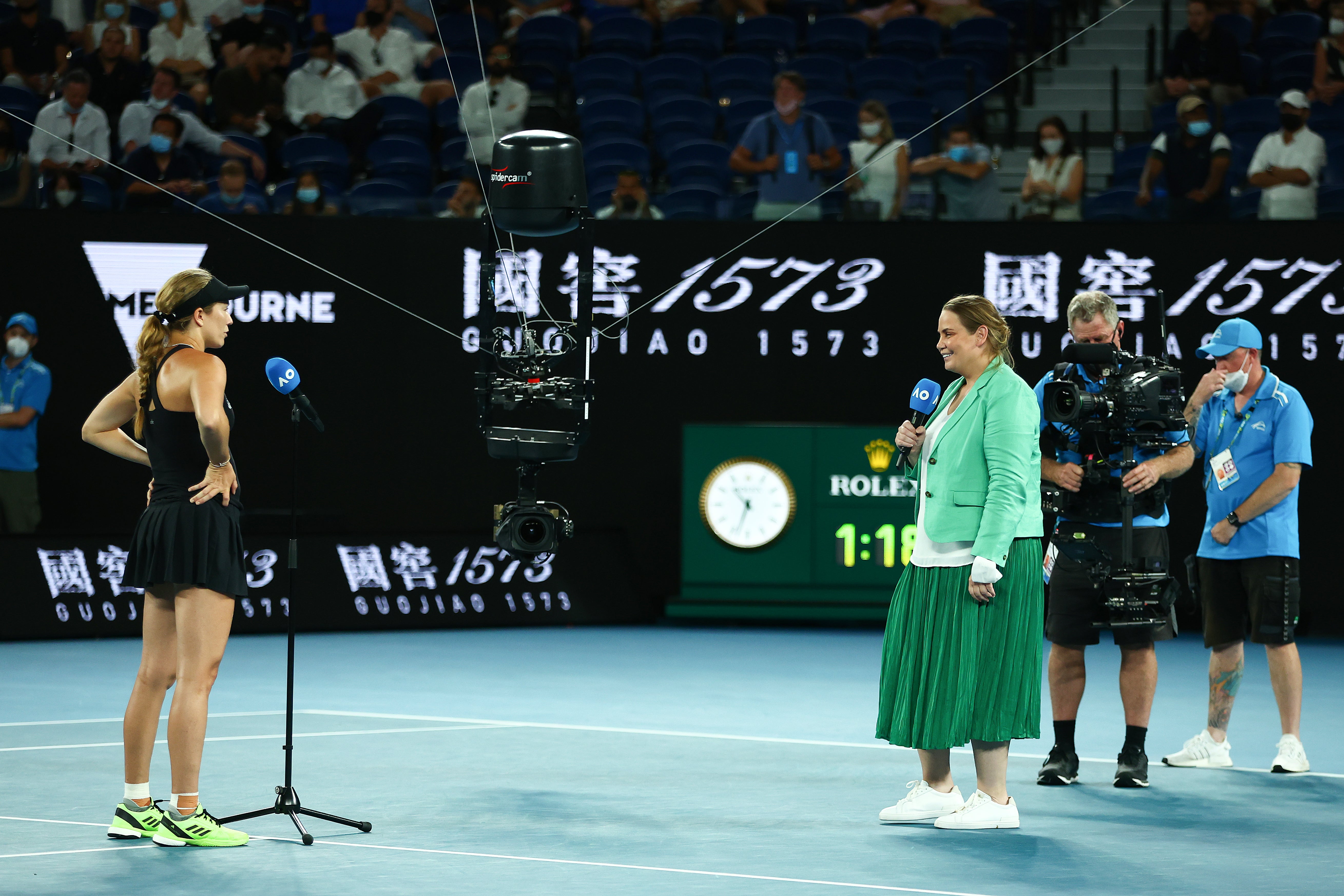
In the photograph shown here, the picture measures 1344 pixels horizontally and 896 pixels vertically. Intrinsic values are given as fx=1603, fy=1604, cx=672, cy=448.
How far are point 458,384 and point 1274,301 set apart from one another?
20.7 ft

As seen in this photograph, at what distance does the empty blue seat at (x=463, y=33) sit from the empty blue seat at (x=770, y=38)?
2.39 m

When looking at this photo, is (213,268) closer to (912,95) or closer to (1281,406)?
(912,95)

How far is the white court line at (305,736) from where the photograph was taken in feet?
23.6

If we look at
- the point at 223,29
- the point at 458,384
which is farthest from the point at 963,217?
the point at 223,29

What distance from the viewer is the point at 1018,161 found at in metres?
12.7

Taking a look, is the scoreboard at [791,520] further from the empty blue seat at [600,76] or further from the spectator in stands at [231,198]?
the empty blue seat at [600,76]

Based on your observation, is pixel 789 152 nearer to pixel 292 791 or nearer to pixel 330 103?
pixel 330 103

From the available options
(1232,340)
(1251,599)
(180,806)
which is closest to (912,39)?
(1232,340)

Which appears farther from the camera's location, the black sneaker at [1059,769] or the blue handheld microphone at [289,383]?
the black sneaker at [1059,769]

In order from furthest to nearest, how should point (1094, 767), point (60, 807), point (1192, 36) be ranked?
1. point (1192, 36)
2. point (1094, 767)
3. point (60, 807)

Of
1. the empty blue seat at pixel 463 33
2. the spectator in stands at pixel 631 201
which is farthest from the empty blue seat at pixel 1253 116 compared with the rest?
the empty blue seat at pixel 463 33

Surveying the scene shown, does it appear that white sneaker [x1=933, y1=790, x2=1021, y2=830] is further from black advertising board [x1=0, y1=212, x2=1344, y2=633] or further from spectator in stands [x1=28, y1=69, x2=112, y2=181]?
spectator in stands [x1=28, y1=69, x2=112, y2=181]

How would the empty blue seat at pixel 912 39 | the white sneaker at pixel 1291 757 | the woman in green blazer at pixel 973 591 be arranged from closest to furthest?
the woman in green blazer at pixel 973 591 < the white sneaker at pixel 1291 757 < the empty blue seat at pixel 912 39

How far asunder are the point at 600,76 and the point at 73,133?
15.2 ft
